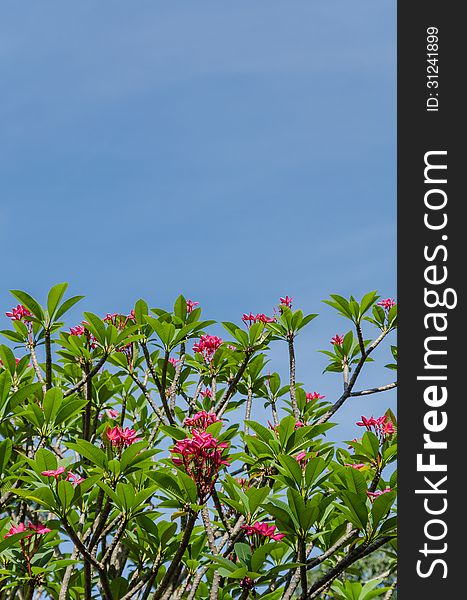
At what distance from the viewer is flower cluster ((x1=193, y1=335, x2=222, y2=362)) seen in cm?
495

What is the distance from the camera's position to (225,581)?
3.82 m

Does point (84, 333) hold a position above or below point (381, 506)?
above

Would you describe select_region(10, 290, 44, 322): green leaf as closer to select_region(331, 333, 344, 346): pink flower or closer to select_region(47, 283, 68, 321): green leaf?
select_region(47, 283, 68, 321): green leaf

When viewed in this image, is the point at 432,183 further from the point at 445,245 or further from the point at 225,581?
the point at 225,581

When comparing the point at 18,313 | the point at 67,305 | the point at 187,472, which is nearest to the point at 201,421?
the point at 187,472

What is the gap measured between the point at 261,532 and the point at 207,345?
183 centimetres

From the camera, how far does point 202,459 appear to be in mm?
2980

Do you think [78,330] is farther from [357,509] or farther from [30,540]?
[357,509]

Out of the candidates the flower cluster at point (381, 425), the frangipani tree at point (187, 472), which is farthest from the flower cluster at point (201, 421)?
the flower cluster at point (381, 425)

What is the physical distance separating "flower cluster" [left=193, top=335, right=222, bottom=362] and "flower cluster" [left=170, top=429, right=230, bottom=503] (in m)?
1.89

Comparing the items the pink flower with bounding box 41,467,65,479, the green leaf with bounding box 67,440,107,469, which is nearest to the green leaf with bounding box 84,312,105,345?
the green leaf with bounding box 67,440,107,469

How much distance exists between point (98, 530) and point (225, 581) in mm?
823

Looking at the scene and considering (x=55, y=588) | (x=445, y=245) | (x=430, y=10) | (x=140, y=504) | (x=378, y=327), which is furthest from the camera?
(x=378, y=327)

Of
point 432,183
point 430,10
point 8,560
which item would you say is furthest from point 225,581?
point 430,10
